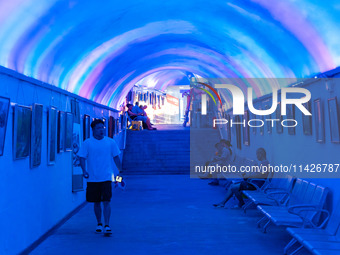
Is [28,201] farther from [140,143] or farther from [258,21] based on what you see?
[140,143]

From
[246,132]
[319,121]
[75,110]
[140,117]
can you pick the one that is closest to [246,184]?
[319,121]

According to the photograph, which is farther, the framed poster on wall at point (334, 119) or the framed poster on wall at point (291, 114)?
the framed poster on wall at point (291, 114)

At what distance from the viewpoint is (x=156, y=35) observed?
12078 millimetres

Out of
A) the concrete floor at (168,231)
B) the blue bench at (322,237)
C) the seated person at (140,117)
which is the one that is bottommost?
the concrete floor at (168,231)

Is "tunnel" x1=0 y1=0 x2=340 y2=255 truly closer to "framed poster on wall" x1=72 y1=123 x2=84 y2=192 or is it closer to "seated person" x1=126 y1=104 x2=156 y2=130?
"framed poster on wall" x1=72 y1=123 x2=84 y2=192

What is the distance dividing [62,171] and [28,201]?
95.4 inches

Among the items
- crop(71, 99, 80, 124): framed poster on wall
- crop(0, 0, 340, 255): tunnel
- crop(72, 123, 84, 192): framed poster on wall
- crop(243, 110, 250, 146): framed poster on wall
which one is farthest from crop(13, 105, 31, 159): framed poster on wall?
crop(243, 110, 250, 146): framed poster on wall

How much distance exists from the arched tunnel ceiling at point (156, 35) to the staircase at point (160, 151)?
5.81 m

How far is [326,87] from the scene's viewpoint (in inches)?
287

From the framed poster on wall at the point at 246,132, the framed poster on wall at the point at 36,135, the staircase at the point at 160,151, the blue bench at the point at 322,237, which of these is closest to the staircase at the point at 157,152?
the staircase at the point at 160,151

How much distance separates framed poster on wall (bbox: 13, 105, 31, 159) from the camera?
6094mm

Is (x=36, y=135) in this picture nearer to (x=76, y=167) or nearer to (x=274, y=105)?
(x=76, y=167)

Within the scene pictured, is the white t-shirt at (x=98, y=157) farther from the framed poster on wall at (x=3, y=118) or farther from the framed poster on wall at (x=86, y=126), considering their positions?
the framed poster on wall at (x=86, y=126)

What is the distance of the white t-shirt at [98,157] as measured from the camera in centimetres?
745
